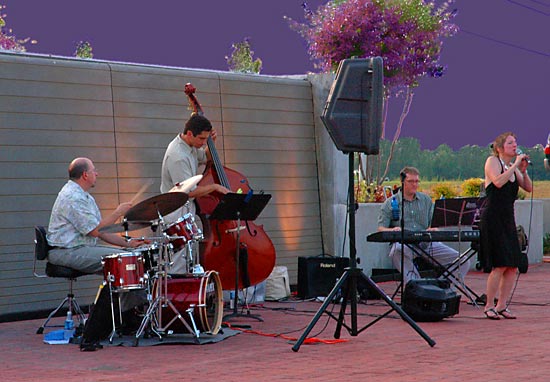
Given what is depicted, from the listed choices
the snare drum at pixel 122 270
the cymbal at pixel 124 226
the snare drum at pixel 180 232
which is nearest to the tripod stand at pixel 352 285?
the snare drum at pixel 180 232

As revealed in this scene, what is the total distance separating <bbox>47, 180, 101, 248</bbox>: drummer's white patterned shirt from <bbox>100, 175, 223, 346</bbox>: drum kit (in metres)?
0.44

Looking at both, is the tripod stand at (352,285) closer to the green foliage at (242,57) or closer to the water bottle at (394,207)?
the water bottle at (394,207)

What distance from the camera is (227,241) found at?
31.7ft

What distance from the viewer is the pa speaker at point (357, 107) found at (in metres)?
8.25

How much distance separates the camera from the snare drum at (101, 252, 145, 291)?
326 inches

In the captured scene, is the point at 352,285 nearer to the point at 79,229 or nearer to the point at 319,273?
the point at 79,229

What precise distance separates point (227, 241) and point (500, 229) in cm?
250

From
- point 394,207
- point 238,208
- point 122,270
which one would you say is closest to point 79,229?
point 122,270

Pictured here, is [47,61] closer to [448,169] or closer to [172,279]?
[172,279]

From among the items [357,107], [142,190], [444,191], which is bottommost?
[444,191]

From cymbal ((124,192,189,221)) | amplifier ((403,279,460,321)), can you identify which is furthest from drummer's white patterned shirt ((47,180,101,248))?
amplifier ((403,279,460,321))

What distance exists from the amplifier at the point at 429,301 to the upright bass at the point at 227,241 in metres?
1.35

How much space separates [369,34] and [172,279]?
43.3ft

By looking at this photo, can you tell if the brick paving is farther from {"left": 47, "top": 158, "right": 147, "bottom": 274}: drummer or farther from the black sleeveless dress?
{"left": 47, "top": 158, "right": 147, "bottom": 274}: drummer
